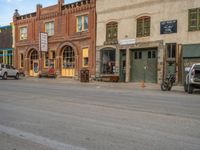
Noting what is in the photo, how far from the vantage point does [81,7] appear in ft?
98.6

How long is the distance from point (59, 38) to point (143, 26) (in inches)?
461

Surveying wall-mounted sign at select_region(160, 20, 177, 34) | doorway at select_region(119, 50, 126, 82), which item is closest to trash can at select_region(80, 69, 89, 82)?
doorway at select_region(119, 50, 126, 82)

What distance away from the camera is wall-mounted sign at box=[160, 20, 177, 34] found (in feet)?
74.2

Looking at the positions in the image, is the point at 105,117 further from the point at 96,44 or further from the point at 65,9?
the point at 65,9

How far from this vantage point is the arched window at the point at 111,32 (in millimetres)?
26969

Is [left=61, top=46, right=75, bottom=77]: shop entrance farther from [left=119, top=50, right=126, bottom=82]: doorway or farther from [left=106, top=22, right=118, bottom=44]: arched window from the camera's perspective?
[left=119, top=50, right=126, bottom=82]: doorway

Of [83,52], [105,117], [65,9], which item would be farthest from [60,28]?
[105,117]

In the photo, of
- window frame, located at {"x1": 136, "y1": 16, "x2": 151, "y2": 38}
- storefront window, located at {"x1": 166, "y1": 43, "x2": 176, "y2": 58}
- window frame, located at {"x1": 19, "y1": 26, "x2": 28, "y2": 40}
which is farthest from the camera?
window frame, located at {"x1": 19, "y1": 26, "x2": 28, "y2": 40}

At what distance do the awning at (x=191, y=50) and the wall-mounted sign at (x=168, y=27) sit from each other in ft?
5.81

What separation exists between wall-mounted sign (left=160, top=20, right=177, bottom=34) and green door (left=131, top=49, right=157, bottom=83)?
2064 millimetres

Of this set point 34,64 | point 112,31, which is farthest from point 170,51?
point 34,64

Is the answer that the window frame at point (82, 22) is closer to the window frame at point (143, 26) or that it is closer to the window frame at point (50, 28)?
the window frame at point (50, 28)

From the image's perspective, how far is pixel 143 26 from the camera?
24.7 meters

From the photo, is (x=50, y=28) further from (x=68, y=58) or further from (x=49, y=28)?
(x=68, y=58)
